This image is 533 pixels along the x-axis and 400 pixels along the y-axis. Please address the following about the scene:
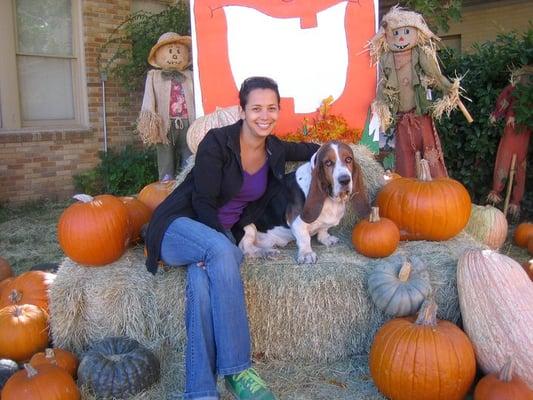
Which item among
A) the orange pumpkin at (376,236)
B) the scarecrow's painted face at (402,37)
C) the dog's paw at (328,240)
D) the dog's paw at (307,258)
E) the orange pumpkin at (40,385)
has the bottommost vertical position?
the orange pumpkin at (40,385)

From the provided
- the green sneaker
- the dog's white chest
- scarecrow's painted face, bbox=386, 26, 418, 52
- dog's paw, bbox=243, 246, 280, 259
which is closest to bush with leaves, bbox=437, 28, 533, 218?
scarecrow's painted face, bbox=386, 26, 418, 52

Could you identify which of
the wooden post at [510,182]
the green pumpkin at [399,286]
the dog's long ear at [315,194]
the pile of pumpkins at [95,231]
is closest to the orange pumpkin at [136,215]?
A: the pile of pumpkins at [95,231]

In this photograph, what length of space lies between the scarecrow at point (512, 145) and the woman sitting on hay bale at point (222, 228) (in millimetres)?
3045

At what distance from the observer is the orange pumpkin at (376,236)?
348cm

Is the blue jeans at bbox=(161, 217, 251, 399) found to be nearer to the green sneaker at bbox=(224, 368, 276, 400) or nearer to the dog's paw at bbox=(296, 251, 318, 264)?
the green sneaker at bbox=(224, 368, 276, 400)

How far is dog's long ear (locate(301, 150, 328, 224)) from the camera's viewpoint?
3.29m

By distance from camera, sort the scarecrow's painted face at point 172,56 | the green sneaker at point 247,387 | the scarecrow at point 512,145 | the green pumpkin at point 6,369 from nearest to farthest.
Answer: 1. the green sneaker at point 247,387
2. the green pumpkin at point 6,369
3. the scarecrow at point 512,145
4. the scarecrow's painted face at point 172,56

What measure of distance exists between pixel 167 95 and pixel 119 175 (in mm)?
2879

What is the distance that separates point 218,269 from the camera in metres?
2.76

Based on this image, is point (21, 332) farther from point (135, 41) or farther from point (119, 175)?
point (135, 41)

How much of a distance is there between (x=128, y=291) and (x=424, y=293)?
1.86 metres

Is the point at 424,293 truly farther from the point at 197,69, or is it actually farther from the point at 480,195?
the point at 480,195

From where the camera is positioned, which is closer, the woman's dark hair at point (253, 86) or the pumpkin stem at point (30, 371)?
the pumpkin stem at point (30, 371)

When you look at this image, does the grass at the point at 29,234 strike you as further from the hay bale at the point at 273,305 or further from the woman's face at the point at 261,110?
the woman's face at the point at 261,110
